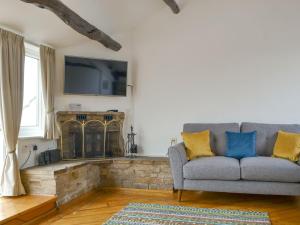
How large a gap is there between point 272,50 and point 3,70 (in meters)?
3.71

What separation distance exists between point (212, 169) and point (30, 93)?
8.76 ft

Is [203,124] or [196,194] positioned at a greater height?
[203,124]

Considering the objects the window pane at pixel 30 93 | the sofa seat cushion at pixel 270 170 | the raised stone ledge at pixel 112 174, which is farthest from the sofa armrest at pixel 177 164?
the window pane at pixel 30 93

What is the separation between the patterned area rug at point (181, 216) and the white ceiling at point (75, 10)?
2.46 metres

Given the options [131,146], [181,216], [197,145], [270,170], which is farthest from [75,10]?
[270,170]

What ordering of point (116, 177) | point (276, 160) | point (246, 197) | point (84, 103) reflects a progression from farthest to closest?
point (84, 103), point (116, 177), point (246, 197), point (276, 160)

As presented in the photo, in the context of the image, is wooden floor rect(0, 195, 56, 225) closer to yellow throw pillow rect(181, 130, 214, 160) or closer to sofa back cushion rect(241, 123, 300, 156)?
yellow throw pillow rect(181, 130, 214, 160)

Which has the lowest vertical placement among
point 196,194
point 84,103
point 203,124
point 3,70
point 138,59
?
point 196,194

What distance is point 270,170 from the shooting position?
336 centimetres

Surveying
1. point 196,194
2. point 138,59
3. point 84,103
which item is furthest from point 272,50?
point 84,103

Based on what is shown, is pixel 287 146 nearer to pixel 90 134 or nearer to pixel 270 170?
pixel 270 170

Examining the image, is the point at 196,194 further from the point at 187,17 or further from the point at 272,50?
the point at 187,17

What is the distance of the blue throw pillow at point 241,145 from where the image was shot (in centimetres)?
390

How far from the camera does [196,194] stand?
402 centimetres
